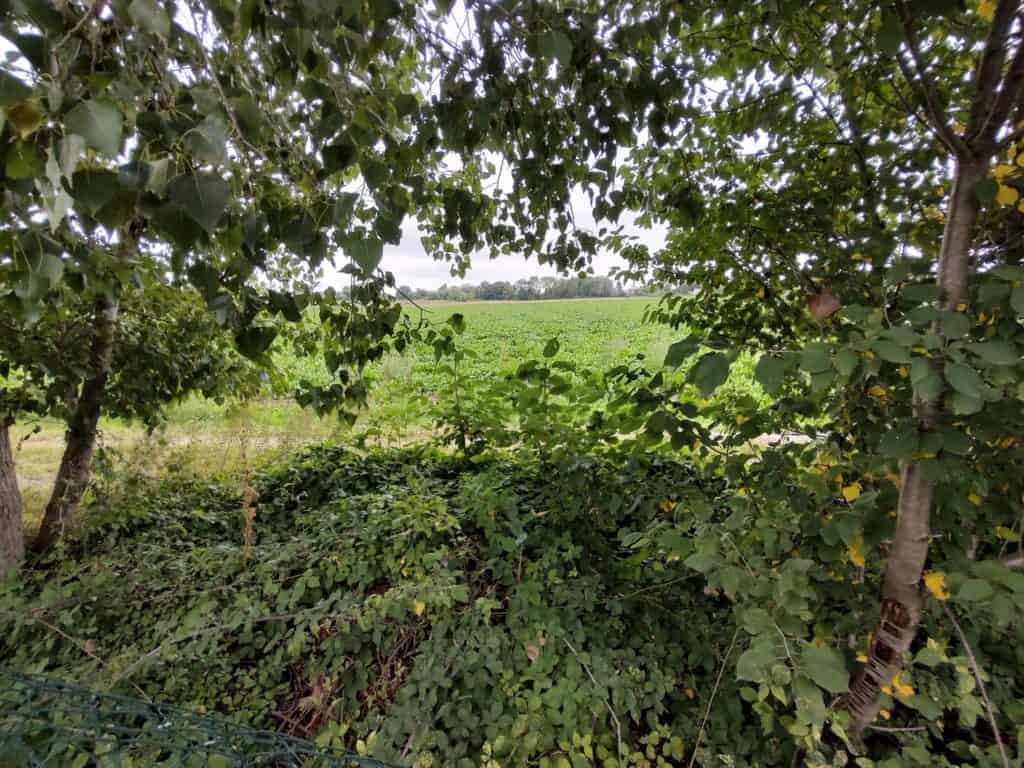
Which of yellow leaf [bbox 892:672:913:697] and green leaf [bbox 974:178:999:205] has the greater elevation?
green leaf [bbox 974:178:999:205]

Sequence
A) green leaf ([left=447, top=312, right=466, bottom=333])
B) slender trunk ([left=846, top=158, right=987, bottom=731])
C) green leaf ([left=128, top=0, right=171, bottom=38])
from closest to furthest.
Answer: green leaf ([left=128, top=0, right=171, bottom=38]), slender trunk ([left=846, top=158, right=987, bottom=731]), green leaf ([left=447, top=312, right=466, bottom=333])

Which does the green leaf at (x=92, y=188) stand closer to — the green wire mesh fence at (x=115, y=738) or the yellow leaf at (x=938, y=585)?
the green wire mesh fence at (x=115, y=738)

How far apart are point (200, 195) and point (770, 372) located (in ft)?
3.31

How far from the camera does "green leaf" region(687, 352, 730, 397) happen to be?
89 centimetres

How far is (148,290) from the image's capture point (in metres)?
2.77

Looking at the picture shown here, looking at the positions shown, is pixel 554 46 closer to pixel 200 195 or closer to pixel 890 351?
pixel 200 195

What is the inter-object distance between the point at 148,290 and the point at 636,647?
11.4 ft

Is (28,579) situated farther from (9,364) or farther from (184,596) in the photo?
(9,364)

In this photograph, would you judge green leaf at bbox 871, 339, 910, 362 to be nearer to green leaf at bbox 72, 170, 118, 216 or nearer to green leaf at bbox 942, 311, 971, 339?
green leaf at bbox 942, 311, 971, 339

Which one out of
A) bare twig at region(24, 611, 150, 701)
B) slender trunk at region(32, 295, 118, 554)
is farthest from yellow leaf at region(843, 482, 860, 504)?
slender trunk at region(32, 295, 118, 554)

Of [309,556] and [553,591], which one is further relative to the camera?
[309,556]

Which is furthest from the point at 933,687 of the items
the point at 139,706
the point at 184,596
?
the point at 184,596

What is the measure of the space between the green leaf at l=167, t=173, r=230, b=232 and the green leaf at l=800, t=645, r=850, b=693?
1.40 meters

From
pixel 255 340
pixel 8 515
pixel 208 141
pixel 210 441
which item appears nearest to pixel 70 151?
pixel 208 141
